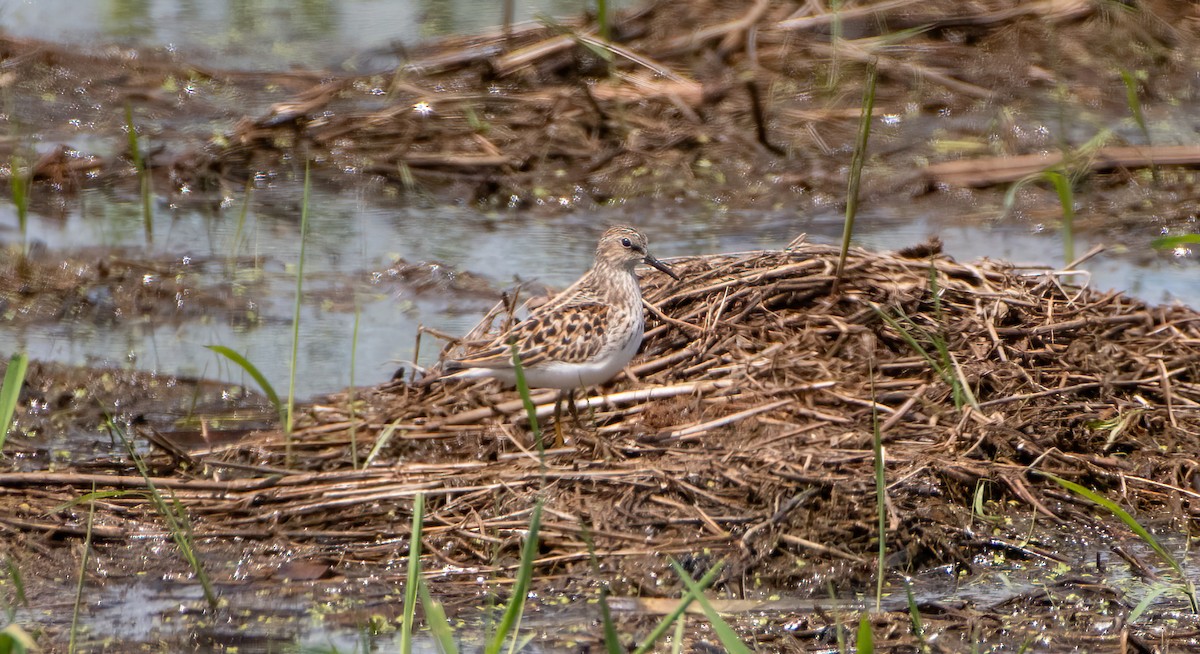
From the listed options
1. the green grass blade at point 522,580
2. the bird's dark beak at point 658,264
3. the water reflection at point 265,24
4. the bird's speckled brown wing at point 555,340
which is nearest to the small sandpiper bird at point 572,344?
the bird's speckled brown wing at point 555,340

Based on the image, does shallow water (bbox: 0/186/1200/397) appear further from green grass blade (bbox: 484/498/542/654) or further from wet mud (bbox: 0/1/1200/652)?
green grass blade (bbox: 484/498/542/654)

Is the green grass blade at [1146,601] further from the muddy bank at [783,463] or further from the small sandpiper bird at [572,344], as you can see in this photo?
the small sandpiper bird at [572,344]

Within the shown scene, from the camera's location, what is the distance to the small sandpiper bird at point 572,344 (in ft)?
19.4

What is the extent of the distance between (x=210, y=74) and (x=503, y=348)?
21.4 ft

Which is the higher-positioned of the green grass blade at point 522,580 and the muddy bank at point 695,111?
the green grass blade at point 522,580

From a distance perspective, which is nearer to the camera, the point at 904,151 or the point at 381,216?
the point at 381,216

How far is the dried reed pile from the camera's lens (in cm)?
517

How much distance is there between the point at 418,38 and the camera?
39.7ft

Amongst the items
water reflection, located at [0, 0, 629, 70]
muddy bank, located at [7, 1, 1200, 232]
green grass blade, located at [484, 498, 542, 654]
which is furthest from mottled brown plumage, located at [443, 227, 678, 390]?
water reflection, located at [0, 0, 629, 70]

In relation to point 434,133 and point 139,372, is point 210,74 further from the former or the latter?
point 139,372

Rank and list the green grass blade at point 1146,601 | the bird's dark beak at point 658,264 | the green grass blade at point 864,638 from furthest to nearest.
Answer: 1. the bird's dark beak at point 658,264
2. the green grass blade at point 1146,601
3. the green grass blade at point 864,638

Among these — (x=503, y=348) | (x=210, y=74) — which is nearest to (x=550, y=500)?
(x=503, y=348)

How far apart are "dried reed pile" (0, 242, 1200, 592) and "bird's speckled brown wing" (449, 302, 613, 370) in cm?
29

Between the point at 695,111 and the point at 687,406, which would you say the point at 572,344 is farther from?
the point at 695,111
